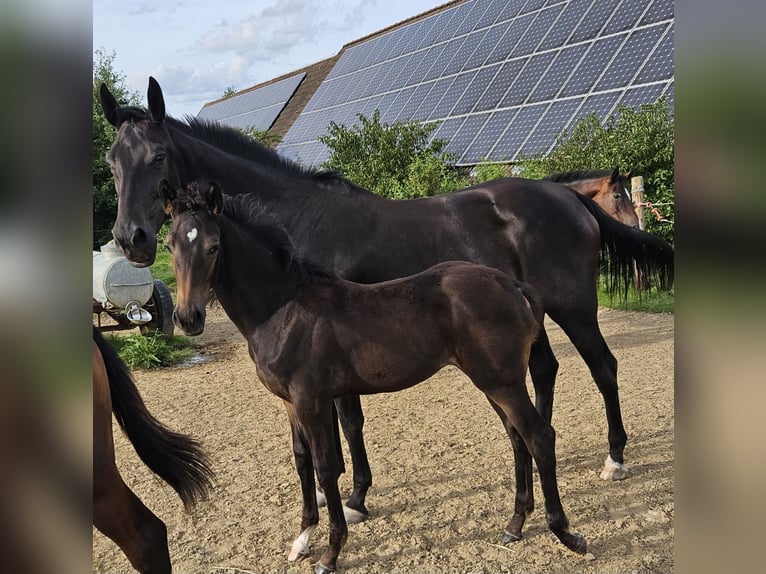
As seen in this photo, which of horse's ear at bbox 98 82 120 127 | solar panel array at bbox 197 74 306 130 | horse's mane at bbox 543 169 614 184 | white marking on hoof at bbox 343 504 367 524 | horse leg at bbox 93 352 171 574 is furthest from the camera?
solar panel array at bbox 197 74 306 130

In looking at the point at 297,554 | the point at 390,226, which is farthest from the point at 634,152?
the point at 297,554

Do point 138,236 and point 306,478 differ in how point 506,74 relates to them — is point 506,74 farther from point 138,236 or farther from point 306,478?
point 306,478

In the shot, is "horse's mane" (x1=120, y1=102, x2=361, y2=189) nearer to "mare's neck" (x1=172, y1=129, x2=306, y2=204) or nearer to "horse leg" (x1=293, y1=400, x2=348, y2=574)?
"mare's neck" (x1=172, y1=129, x2=306, y2=204)

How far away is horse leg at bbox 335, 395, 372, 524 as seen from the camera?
3295 mm

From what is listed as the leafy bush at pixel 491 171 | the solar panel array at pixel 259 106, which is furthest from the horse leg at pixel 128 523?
the solar panel array at pixel 259 106

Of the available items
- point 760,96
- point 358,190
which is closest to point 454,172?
point 358,190

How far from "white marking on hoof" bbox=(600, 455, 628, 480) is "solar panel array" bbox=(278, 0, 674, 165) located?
740cm

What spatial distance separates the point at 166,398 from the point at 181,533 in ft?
9.34

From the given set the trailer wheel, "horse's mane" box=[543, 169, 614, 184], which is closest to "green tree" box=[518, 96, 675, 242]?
"horse's mane" box=[543, 169, 614, 184]

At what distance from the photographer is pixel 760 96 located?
476mm

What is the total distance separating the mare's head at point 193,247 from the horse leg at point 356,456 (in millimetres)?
1110

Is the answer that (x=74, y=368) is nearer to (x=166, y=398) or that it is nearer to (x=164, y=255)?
(x=166, y=398)

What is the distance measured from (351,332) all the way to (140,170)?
4.49 feet

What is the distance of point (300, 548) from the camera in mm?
2904
